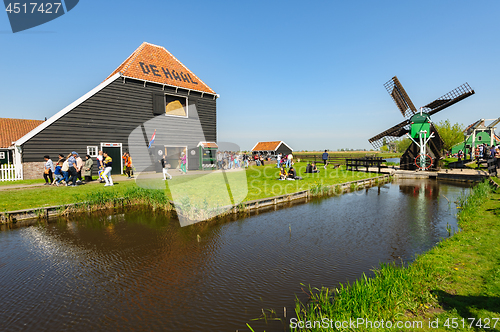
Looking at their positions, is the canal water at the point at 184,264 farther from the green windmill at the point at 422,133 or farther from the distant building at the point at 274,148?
the distant building at the point at 274,148

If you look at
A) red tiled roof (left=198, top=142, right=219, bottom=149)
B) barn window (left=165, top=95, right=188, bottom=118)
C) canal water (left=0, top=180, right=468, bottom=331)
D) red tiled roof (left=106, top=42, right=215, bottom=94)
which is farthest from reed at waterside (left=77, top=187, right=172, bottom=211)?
red tiled roof (left=198, top=142, right=219, bottom=149)

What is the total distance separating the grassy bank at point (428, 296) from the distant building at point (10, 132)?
34.4 metres

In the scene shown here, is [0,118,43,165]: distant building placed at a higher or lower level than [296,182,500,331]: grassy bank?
higher

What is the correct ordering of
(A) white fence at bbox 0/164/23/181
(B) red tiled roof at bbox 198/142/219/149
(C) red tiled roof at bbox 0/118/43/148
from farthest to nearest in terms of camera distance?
(C) red tiled roof at bbox 0/118/43/148 → (B) red tiled roof at bbox 198/142/219/149 → (A) white fence at bbox 0/164/23/181

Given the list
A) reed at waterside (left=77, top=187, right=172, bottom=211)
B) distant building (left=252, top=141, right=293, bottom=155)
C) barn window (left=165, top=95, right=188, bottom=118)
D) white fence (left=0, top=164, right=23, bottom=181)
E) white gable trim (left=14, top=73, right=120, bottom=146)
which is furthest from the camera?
distant building (left=252, top=141, right=293, bottom=155)

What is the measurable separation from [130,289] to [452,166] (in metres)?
30.3

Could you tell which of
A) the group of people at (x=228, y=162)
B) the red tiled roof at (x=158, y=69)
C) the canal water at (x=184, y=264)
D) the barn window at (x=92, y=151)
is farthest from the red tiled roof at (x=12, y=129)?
the canal water at (x=184, y=264)

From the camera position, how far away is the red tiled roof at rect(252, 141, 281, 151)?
154 feet

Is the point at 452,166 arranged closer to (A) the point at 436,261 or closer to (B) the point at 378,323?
(A) the point at 436,261

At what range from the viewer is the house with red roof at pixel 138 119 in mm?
→ 15680

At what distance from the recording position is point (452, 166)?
24906 millimetres

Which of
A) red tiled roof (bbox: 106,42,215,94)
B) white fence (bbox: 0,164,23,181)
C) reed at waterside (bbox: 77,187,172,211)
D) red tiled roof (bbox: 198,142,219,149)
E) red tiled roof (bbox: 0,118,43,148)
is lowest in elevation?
reed at waterside (bbox: 77,187,172,211)

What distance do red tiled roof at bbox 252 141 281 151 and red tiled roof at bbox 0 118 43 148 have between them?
3482cm

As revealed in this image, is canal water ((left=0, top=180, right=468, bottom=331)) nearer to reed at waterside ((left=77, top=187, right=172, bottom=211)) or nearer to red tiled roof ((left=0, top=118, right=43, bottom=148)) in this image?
reed at waterside ((left=77, top=187, right=172, bottom=211))
